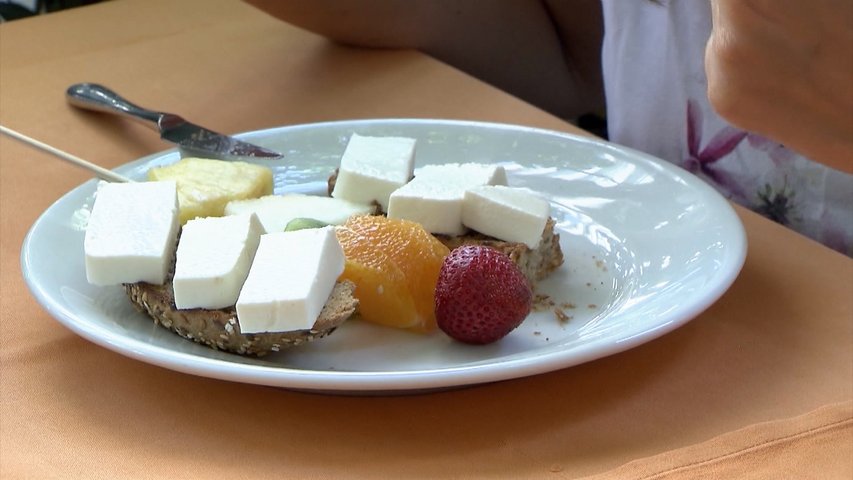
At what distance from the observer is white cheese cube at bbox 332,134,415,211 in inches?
40.1

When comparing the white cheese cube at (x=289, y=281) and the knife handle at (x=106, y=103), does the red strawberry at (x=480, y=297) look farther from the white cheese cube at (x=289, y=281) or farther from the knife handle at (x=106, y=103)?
the knife handle at (x=106, y=103)

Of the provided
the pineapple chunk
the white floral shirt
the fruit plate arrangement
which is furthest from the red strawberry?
the white floral shirt

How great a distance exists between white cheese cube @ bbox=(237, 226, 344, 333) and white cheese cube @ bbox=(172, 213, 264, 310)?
24 millimetres

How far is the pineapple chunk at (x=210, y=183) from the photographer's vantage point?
3.26 ft

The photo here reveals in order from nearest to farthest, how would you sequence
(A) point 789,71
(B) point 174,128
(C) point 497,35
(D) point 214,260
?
(A) point 789,71
(D) point 214,260
(B) point 174,128
(C) point 497,35

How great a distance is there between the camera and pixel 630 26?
1.37 m

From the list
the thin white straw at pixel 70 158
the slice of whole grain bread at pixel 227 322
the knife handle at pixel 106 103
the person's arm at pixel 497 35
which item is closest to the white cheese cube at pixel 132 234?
the slice of whole grain bread at pixel 227 322

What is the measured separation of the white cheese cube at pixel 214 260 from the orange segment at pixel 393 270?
85 mm

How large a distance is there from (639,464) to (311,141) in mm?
693

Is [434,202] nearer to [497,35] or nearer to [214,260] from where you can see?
[214,260]

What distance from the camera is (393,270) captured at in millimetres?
863

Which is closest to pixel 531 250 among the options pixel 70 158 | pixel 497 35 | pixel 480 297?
pixel 480 297

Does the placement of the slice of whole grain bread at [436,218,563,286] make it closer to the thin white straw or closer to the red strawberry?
the red strawberry

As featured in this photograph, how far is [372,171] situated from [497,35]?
67 centimetres
